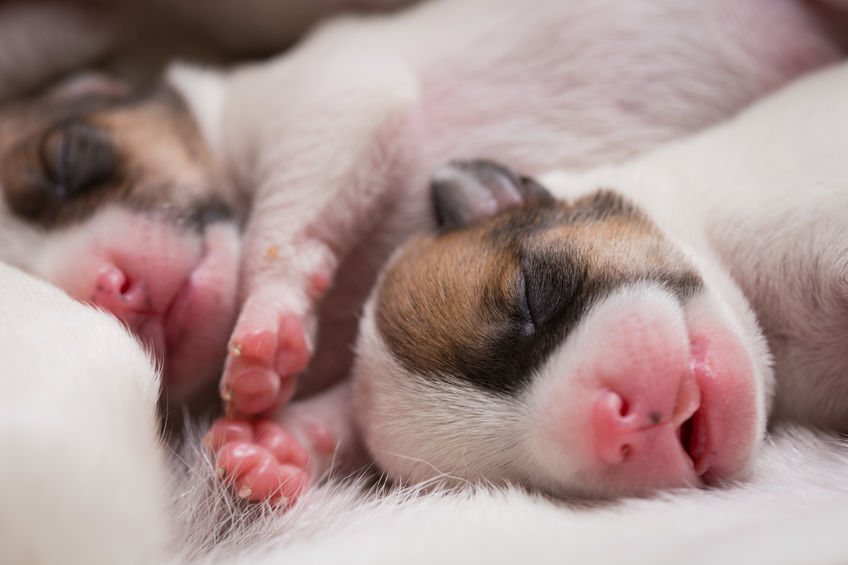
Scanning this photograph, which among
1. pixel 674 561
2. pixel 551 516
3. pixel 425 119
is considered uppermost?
pixel 425 119

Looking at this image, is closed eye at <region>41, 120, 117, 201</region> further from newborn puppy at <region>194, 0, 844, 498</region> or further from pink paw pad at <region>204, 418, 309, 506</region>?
pink paw pad at <region>204, 418, 309, 506</region>

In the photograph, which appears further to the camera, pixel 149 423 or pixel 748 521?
pixel 149 423

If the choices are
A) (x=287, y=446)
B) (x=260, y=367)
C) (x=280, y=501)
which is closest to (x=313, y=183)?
(x=260, y=367)

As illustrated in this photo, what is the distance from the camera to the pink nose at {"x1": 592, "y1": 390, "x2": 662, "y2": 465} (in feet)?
3.26

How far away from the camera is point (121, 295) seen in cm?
142

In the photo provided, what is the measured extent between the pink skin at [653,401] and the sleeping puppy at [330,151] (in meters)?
0.53

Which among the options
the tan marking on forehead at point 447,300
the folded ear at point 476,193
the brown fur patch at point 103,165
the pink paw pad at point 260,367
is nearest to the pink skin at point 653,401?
the tan marking on forehead at point 447,300

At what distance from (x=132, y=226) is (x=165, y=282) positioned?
137 millimetres

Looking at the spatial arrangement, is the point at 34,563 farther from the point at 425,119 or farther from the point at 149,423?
the point at 425,119

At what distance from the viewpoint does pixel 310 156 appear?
1615 millimetres

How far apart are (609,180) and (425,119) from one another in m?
0.47

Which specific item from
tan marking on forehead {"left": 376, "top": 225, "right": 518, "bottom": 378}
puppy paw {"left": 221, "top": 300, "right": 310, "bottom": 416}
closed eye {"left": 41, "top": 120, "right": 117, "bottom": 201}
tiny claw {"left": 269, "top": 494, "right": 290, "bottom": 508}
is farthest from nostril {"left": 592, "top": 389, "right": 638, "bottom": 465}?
closed eye {"left": 41, "top": 120, "right": 117, "bottom": 201}

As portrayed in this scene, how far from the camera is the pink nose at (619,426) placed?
995 mm

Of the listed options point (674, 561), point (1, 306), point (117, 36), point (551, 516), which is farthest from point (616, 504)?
point (117, 36)
